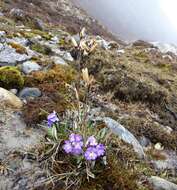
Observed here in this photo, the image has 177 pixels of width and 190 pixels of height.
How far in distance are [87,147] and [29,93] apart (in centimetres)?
285

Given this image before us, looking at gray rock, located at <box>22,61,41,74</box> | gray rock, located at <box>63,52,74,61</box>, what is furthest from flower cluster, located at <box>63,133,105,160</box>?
gray rock, located at <box>63,52,74,61</box>

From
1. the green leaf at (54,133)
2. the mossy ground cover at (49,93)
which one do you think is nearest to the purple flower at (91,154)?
the green leaf at (54,133)

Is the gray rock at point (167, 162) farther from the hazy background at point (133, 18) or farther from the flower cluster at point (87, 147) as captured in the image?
the hazy background at point (133, 18)

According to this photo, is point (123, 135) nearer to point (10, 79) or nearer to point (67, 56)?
point (10, 79)

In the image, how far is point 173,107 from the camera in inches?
381

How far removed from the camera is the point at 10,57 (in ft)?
31.9

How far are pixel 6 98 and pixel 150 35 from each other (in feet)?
472

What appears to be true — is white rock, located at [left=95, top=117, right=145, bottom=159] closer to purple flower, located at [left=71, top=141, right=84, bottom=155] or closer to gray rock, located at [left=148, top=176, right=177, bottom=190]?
gray rock, located at [left=148, top=176, right=177, bottom=190]

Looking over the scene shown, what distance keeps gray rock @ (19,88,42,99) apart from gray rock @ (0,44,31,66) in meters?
1.85

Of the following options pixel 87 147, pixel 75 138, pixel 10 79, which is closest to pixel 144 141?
pixel 10 79

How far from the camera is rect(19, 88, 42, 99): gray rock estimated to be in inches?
291

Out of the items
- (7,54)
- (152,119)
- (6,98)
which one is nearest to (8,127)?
(6,98)

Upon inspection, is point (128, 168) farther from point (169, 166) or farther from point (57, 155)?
point (169, 166)

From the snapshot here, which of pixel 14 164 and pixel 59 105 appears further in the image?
pixel 59 105
